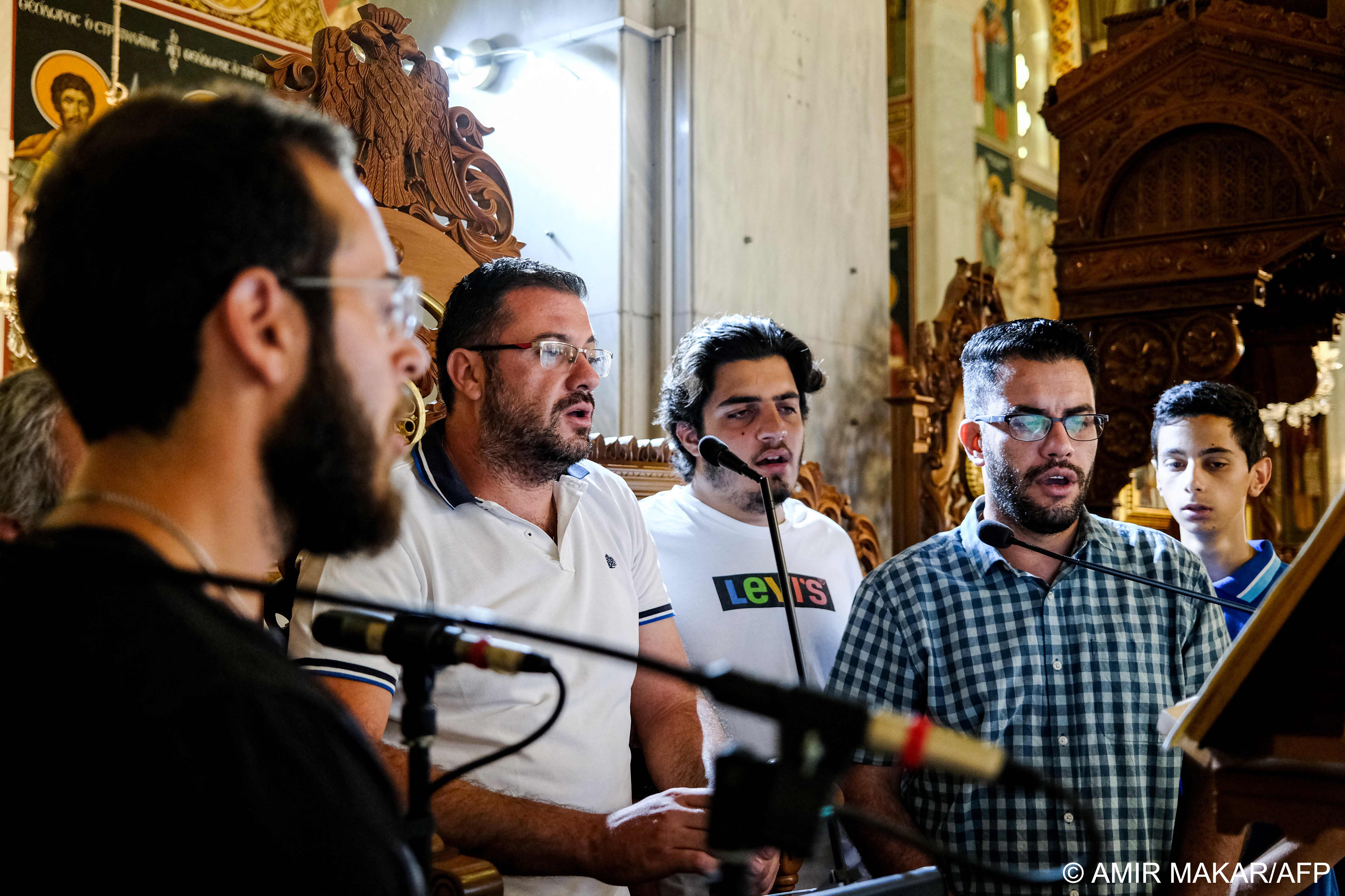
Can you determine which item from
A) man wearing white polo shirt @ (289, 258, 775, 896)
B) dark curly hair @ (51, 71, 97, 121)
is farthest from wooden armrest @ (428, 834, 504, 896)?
dark curly hair @ (51, 71, 97, 121)

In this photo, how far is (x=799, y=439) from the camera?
11.4ft

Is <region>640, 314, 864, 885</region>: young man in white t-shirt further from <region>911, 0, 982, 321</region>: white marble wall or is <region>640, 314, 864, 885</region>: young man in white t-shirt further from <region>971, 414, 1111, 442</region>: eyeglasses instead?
<region>911, 0, 982, 321</region>: white marble wall

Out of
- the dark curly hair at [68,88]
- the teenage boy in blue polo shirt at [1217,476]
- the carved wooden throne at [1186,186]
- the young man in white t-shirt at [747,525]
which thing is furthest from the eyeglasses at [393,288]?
the carved wooden throne at [1186,186]

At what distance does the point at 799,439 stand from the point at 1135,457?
143 inches

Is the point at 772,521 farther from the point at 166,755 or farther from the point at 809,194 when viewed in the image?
the point at 809,194

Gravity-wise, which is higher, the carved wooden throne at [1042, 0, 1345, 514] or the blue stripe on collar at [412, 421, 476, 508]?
the carved wooden throne at [1042, 0, 1345, 514]

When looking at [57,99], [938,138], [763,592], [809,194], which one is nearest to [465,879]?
[763,592]

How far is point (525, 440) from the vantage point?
2617 mm

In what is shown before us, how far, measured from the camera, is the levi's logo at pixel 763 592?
3043mm

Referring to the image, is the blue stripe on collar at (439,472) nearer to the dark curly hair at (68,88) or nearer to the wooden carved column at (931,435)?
the wooden carved column at (931,435)

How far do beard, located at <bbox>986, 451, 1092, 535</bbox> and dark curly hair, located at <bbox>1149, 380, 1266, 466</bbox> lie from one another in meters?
1.39

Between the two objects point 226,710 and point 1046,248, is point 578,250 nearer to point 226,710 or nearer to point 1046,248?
point 226,710

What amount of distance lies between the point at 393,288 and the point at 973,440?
1.85 metres

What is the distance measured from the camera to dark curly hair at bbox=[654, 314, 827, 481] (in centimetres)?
351
